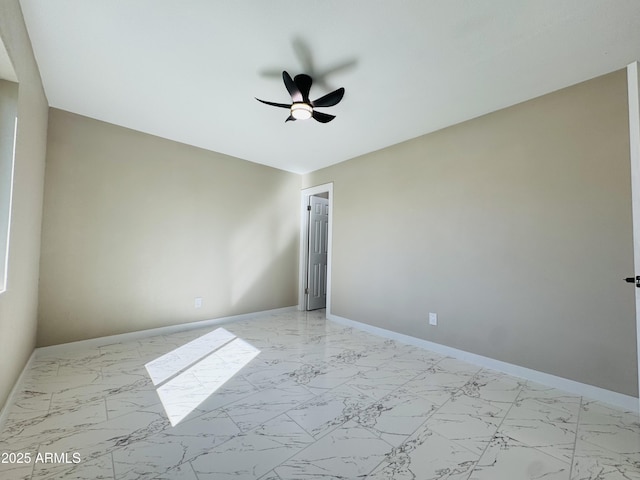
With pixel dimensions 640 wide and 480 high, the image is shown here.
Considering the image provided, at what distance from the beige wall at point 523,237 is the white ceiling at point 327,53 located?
31cm

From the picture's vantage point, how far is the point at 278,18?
1678 mm

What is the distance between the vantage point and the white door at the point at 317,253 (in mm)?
4997

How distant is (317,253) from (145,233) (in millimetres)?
2748

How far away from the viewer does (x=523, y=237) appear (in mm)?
2471

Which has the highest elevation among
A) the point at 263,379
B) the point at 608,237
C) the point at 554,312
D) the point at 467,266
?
the point at 608,237

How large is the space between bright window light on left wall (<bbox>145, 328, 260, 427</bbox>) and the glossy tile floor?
0.06ft

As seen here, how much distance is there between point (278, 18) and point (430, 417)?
2690 mm

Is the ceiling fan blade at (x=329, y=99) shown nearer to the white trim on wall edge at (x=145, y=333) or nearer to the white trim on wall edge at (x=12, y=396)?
the white trim on wall edge at (x=12, y=396)

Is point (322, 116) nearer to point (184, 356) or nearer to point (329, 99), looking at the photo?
point (329, 99)

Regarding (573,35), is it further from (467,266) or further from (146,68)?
(146,68)

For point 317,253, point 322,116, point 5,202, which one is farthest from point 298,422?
point 317,253

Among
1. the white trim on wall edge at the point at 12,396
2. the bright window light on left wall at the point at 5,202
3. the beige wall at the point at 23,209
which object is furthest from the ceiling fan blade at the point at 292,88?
the white trim on wall edge at the point at 12,396

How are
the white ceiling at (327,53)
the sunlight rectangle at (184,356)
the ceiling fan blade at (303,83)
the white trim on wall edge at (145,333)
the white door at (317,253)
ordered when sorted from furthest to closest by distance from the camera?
1. the white door at (317,253)
2. the white trim on wall edge at (145,333)
3. the sunlight rectangle at (184,356)
4. the ceiling fan blade at (303,83)
5. the white ceiling at (327,53)

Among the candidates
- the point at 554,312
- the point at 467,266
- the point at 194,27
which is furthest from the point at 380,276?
the point at 194,27
